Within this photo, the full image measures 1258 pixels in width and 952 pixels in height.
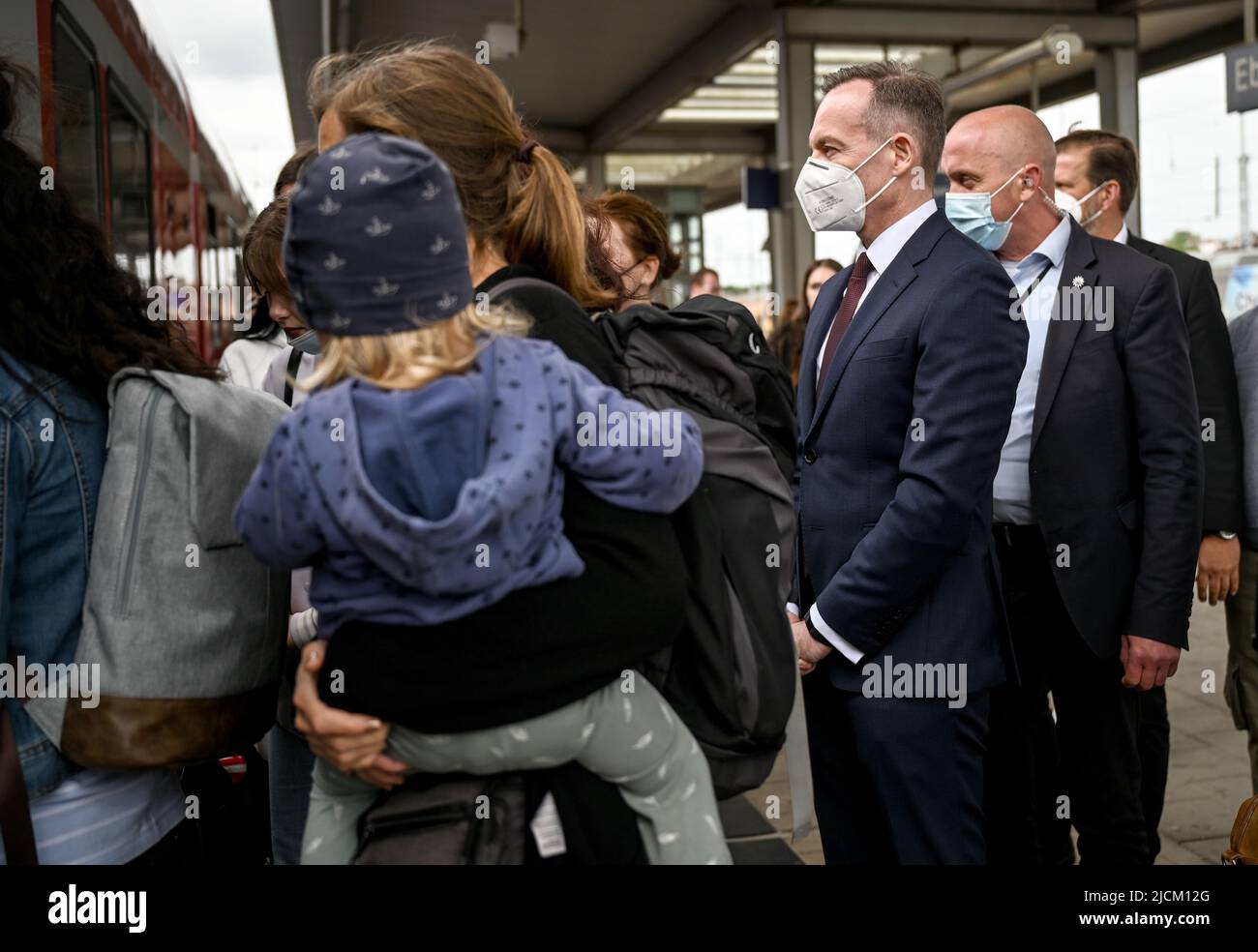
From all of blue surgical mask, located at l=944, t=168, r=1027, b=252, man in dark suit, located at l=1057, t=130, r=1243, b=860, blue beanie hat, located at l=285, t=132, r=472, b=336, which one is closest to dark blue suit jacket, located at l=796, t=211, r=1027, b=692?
blue surgical mask, located at l=944, t=168, r=1027, b=252

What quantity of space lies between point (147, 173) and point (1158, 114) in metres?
12.7

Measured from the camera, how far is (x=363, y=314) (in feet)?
4.65

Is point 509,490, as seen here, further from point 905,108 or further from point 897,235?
point 905,108

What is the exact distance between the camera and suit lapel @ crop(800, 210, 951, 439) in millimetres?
2494

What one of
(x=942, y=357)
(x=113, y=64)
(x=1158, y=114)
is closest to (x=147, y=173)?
(x=113, y=64)

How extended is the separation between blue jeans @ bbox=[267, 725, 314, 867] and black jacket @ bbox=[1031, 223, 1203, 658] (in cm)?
190

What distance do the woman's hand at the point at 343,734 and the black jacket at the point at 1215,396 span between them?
2814 millimetres

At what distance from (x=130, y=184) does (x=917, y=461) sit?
3.87 m

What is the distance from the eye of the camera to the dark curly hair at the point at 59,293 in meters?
1.64

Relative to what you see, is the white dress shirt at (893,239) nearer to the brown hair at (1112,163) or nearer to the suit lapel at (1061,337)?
the suit lapel at (1061,337)

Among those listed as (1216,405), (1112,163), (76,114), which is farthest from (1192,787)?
(76,114)

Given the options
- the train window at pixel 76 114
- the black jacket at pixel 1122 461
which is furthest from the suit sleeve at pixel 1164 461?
the train window at pixel 76 114

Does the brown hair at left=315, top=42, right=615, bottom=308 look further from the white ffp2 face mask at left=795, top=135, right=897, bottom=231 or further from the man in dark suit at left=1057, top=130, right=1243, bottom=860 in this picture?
the man in dark suit at left=1057, top=130, right=1243, bottom=860

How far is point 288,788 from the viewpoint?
2369mm
